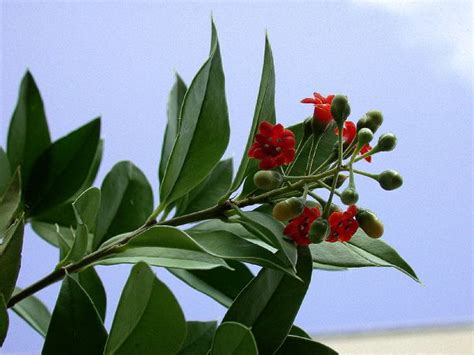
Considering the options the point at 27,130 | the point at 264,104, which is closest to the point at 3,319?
the point at 264,104

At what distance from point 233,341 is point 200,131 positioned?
22 centimetres

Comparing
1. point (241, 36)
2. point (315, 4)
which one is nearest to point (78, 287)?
point (241, 36)

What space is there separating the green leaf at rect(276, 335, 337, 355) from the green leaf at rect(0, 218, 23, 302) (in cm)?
26

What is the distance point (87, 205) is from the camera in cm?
67

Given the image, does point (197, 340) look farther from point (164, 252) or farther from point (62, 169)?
point (62, 169)

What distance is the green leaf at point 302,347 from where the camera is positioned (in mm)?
693

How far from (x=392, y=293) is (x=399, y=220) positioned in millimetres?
235

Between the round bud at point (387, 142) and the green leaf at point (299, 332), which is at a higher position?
the round bud at point (387, 142)

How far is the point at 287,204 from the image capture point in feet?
2.05

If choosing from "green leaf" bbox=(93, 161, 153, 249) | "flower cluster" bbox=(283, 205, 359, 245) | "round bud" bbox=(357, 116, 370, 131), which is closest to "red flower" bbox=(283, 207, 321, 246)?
"flower cluster" bbox=(283, 205, 359, 245)

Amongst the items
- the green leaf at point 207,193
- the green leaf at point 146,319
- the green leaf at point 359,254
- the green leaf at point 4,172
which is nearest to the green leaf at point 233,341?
the green leaf at point 146,319

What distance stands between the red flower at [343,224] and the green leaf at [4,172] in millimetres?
475

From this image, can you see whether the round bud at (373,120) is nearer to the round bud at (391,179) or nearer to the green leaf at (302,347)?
the round bud at (391,179)

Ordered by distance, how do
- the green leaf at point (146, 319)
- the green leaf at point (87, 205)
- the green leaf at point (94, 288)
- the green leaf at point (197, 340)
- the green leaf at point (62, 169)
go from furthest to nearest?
the green leaf at point (62, 169) → the green leaf at point (94, 288) → the green leaf at point (197, 340) → the green leaf at point (87, 205) → the green leaf at point (146, 319)
